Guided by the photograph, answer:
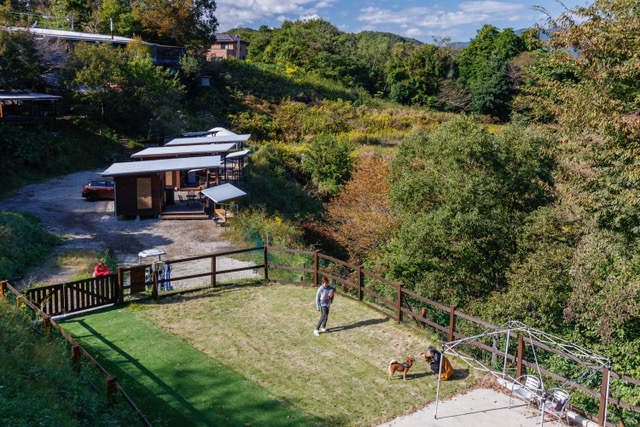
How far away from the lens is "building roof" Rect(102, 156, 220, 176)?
2247 centimetres

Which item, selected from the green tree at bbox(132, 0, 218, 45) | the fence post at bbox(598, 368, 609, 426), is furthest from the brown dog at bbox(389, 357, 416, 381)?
the green tree at bbox(132, 0, 218, 45)

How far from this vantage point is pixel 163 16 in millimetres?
51281

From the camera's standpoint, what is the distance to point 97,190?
25688 millimetres

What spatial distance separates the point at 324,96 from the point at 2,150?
36.5 metres

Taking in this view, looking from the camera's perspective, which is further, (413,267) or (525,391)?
(413,267)

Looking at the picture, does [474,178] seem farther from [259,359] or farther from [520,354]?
[259,359]

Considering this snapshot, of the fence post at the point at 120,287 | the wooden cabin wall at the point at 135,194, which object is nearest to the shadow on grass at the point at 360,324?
the fence post at the point at 120,287

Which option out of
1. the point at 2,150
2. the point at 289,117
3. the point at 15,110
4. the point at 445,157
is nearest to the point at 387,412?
the point at 445,157

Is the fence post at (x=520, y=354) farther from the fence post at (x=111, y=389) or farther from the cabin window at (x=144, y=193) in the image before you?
the cabin window at (x=144, y=193)

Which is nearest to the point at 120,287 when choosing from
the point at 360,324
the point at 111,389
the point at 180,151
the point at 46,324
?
the point at 46,324

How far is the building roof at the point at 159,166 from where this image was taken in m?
22.5

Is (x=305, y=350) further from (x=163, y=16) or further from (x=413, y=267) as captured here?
(x=163, y=16)

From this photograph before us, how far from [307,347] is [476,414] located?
13.1ft

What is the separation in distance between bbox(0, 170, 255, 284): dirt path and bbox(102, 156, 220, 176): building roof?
2.35 meters
